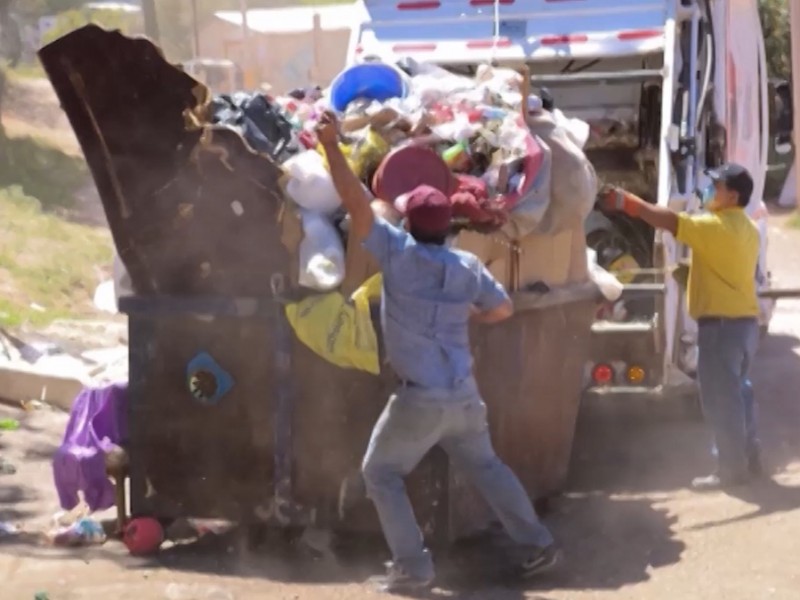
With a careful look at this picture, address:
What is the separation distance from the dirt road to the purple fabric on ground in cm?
26

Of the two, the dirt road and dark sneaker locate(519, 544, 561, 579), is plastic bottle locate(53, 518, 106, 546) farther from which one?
dark sneaker locate(519, 544, 561, 579)

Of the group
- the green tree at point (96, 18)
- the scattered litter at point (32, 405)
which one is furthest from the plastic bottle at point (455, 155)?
the green tree at point (96, 18)

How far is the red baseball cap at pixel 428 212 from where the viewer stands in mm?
4895

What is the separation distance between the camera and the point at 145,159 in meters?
5.45

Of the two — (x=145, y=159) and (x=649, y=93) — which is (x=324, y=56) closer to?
(x=649, y=93)

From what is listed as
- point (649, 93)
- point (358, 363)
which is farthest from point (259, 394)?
point (649, 93)

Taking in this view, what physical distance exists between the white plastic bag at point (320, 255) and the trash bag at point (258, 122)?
0.40 m

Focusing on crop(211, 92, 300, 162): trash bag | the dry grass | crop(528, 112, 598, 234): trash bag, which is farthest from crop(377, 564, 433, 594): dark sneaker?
the dry grass

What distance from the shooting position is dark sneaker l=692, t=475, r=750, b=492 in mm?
6406

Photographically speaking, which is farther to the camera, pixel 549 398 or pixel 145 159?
pixel 549 398

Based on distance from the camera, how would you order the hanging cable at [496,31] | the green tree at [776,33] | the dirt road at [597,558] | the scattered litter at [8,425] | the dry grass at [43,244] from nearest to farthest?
the dirt road at [597,558]
the hanging cable at [496,31]
the scattered litter at [8,425]
the dry grass at [43,244]
the green tree at [776,33]

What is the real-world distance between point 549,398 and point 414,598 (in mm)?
1262

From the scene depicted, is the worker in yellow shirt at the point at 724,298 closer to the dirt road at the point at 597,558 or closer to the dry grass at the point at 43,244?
the dirt road at the point at 597,558

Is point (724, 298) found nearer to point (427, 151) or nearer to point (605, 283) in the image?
point (605, 283)
